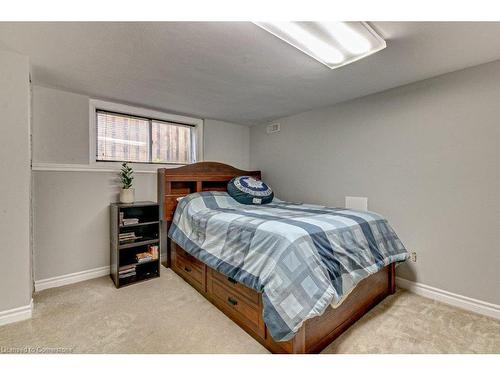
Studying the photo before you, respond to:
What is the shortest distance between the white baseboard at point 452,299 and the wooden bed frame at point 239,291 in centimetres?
24

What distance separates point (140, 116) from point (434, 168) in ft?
11.2

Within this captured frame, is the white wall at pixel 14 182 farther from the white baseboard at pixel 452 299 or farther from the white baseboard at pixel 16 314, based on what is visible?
the white baseboard at pixel 452 299

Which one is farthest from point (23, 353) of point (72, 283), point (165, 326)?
point (72, 283)

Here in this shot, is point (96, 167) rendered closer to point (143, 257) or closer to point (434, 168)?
point (143, 257)

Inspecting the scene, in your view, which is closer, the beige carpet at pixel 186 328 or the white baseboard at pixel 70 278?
the beige carpet at pixel 186 328

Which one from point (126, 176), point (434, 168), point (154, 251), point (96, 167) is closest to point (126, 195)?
point (126, 176)

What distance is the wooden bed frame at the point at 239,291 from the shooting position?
1431mm

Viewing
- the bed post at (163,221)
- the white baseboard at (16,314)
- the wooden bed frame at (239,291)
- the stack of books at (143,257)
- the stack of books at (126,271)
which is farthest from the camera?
the bed post at (163,221)

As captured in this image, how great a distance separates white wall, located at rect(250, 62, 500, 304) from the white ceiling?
211 mm

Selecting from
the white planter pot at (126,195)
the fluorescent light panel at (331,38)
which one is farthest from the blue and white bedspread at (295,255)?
the fluorescent light panel at (331,38)

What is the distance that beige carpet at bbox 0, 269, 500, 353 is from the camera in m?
1.48

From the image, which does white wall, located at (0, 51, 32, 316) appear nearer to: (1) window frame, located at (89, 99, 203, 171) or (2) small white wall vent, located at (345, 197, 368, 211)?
(1) window frame, located at (89, 99, 203, 171)

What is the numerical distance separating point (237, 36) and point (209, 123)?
7.17 feet
